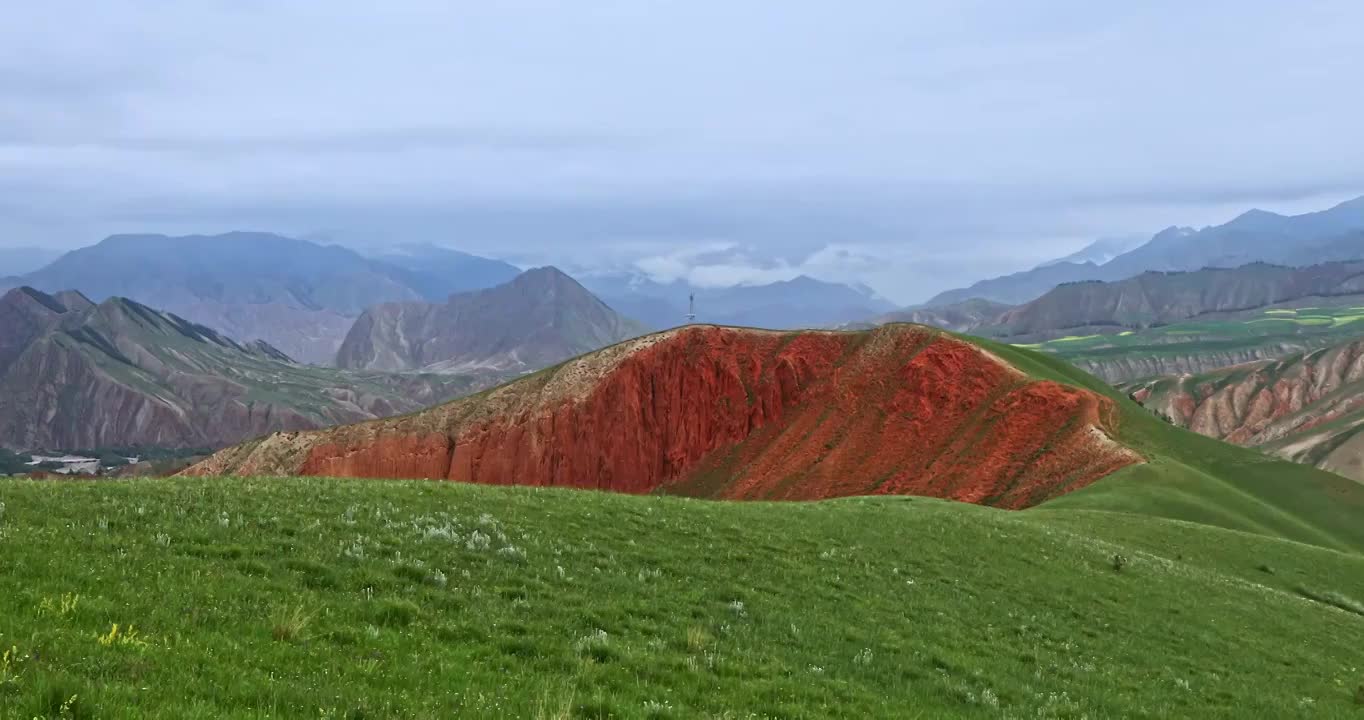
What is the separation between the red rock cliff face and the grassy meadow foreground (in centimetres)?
4808

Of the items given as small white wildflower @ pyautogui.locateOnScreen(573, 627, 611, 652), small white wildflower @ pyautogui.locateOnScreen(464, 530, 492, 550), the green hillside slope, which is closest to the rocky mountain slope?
the green hillside slope

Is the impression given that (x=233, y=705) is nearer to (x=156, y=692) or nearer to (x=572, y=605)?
(x=156, y=692)

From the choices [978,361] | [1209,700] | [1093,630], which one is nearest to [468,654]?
[1209,700]

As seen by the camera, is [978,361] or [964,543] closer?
[964,543]

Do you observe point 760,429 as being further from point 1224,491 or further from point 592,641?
point 592,641

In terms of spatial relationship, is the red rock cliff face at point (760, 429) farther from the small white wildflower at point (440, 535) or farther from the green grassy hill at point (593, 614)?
the small white wildflower at point (440, 535)

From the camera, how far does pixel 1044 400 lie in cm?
8262

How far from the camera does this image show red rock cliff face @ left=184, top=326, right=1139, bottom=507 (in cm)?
7912

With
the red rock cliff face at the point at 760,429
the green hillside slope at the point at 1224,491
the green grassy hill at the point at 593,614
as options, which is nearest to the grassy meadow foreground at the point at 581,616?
the green grassy hill at the point at 593,614

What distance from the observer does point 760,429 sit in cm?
10188

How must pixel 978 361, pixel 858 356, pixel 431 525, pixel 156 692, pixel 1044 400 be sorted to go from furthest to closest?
pixel 858 356, pixel 978 361, pixel 1044 400, pixel 431 525, pixel 156 692

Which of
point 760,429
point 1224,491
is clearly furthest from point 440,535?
point 760,429

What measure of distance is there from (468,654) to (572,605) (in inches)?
140

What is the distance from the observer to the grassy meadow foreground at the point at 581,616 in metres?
9.30
